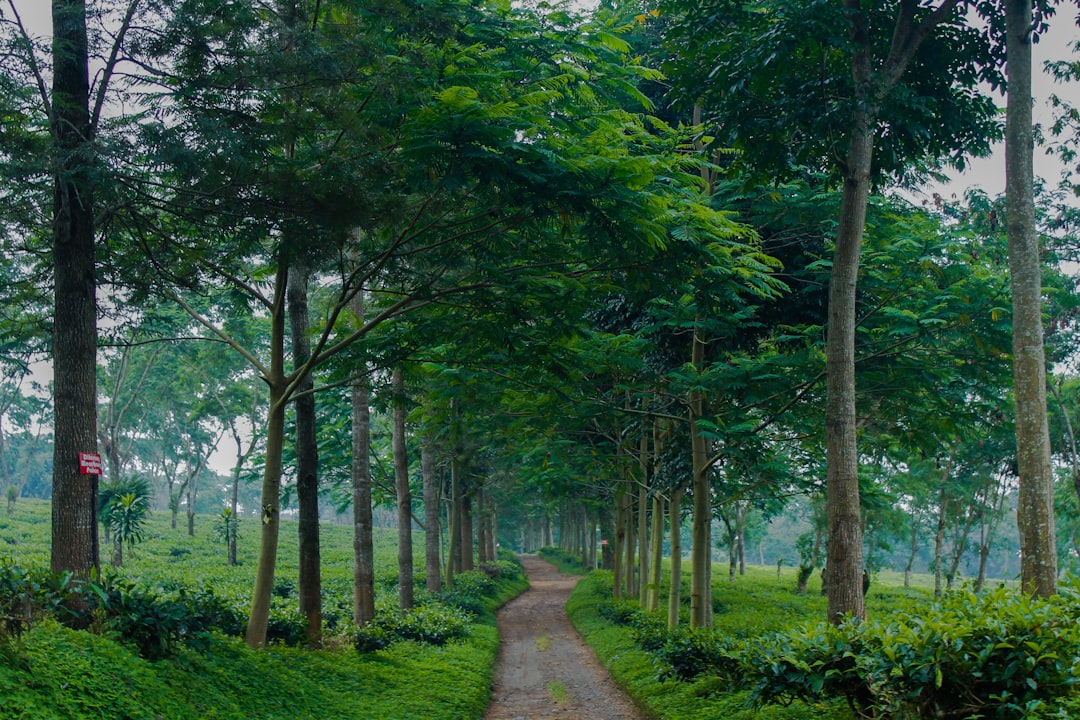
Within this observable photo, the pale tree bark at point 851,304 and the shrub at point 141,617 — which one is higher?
the pale tree bark at point 851,304

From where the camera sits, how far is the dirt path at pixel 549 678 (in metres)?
11.7

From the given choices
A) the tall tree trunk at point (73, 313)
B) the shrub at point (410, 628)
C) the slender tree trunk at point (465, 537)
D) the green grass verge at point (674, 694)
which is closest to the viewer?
the tall tree trunk at point (73, 313)

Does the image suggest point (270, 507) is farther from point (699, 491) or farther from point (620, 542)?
point (620, 542)

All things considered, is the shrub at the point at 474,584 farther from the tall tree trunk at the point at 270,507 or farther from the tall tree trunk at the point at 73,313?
the tall tree trunk at the point at 73,313

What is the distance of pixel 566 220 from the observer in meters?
8.40

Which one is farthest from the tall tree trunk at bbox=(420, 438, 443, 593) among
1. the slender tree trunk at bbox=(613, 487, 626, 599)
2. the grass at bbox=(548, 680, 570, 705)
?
the grass at bbox=(548, 680, 570, 705)

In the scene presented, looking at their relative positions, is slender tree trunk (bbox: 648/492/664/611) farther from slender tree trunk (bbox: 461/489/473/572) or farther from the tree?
slender tree trunk (bbox: 461/489/473/572)

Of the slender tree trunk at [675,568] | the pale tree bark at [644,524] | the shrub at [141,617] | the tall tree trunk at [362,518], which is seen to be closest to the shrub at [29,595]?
the shrub at [141,617]

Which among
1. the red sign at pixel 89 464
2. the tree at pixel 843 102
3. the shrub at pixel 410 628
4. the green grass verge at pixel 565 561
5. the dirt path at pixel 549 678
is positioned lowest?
the green grass verge at pixel 565 561

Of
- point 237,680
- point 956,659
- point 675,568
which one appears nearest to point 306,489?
point 237,680

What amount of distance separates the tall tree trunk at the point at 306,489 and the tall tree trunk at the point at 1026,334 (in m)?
9.18

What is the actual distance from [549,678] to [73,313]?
1028 centimetres

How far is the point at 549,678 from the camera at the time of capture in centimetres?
1462

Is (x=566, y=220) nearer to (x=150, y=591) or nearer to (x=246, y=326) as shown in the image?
(x=150, y=591)
